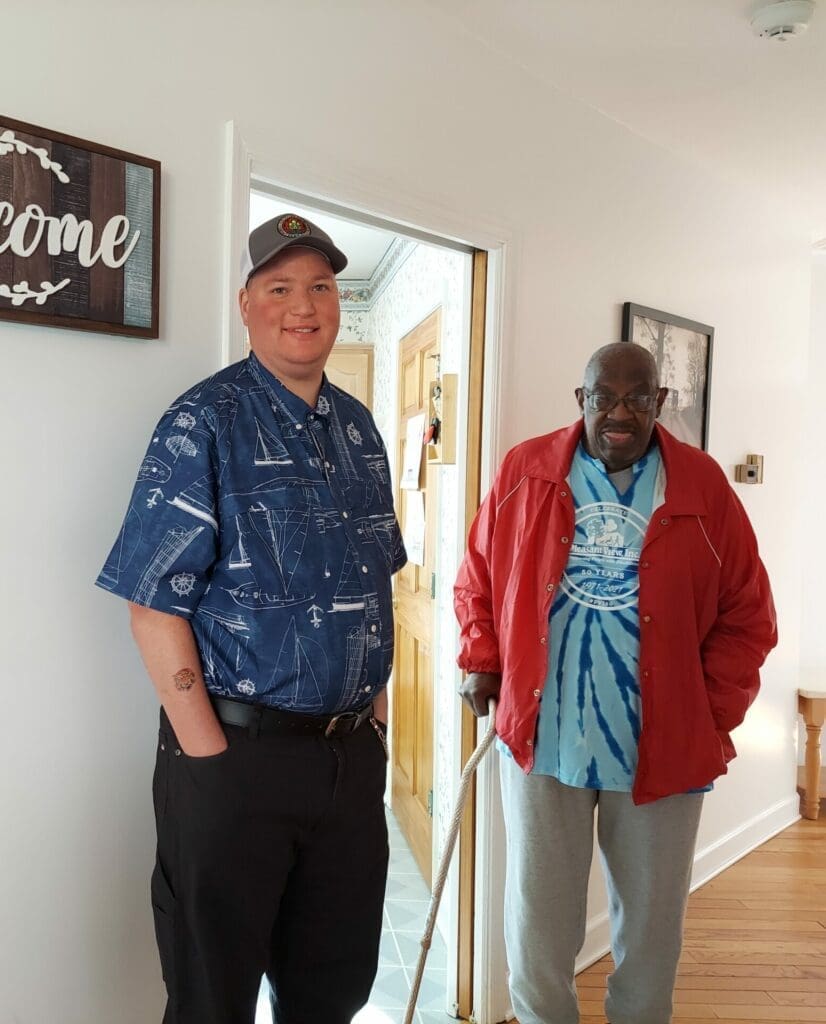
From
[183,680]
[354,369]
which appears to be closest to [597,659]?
[183,680]

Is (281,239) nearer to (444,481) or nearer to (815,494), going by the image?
(444,481)

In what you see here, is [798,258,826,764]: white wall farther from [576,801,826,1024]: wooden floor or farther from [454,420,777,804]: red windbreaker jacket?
[454,420,777,804]: red windbreaker jacket

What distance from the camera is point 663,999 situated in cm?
177

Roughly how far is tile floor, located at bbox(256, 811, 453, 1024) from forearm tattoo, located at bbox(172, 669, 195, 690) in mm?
1160

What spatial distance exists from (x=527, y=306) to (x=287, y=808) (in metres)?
1.46

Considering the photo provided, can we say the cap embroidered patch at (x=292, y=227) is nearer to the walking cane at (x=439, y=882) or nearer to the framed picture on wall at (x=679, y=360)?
the walking cane at (x=439, y=882)

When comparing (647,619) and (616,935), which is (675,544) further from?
Answer: (616,935)

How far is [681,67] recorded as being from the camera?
215 cm

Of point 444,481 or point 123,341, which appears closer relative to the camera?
point 123,341

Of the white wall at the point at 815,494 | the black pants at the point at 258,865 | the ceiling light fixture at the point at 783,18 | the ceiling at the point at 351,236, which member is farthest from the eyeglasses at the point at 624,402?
the white wall at the point at 815,494

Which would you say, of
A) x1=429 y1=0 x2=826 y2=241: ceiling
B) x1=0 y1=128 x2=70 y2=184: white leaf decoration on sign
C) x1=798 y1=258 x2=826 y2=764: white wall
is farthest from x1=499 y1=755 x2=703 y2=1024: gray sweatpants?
x1=798 y1=258 x2=826 y2=764: white wall

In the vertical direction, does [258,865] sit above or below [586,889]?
above

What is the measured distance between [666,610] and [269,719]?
2.77 ft

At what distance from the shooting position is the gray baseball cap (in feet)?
4.43
